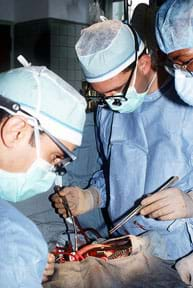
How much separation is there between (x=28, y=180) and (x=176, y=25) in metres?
0.81

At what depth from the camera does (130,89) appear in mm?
1860

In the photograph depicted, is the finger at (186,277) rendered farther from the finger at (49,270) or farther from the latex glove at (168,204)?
the finger at (49,270)

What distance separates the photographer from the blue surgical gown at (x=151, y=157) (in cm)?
183

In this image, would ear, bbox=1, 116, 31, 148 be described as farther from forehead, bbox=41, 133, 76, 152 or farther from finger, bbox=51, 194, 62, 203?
finger, bbox=51, 194, 62, 203

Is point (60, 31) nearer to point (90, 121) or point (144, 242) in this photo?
point (90, 121)

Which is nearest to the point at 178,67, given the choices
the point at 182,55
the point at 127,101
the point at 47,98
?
the point at 182,55

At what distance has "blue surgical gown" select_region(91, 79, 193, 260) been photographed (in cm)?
183

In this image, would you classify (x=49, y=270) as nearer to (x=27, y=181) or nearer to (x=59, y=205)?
(x=27, y=181)

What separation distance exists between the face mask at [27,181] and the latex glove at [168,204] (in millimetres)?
508

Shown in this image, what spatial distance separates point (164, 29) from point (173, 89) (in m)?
0.30

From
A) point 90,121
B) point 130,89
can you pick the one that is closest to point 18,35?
point 90,121

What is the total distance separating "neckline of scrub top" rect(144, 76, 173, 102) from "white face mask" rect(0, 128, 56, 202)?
70 centimetres

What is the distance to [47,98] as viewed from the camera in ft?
4.11

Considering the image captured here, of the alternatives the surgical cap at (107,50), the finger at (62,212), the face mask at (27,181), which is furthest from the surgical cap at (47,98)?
the finger at (62,212)
